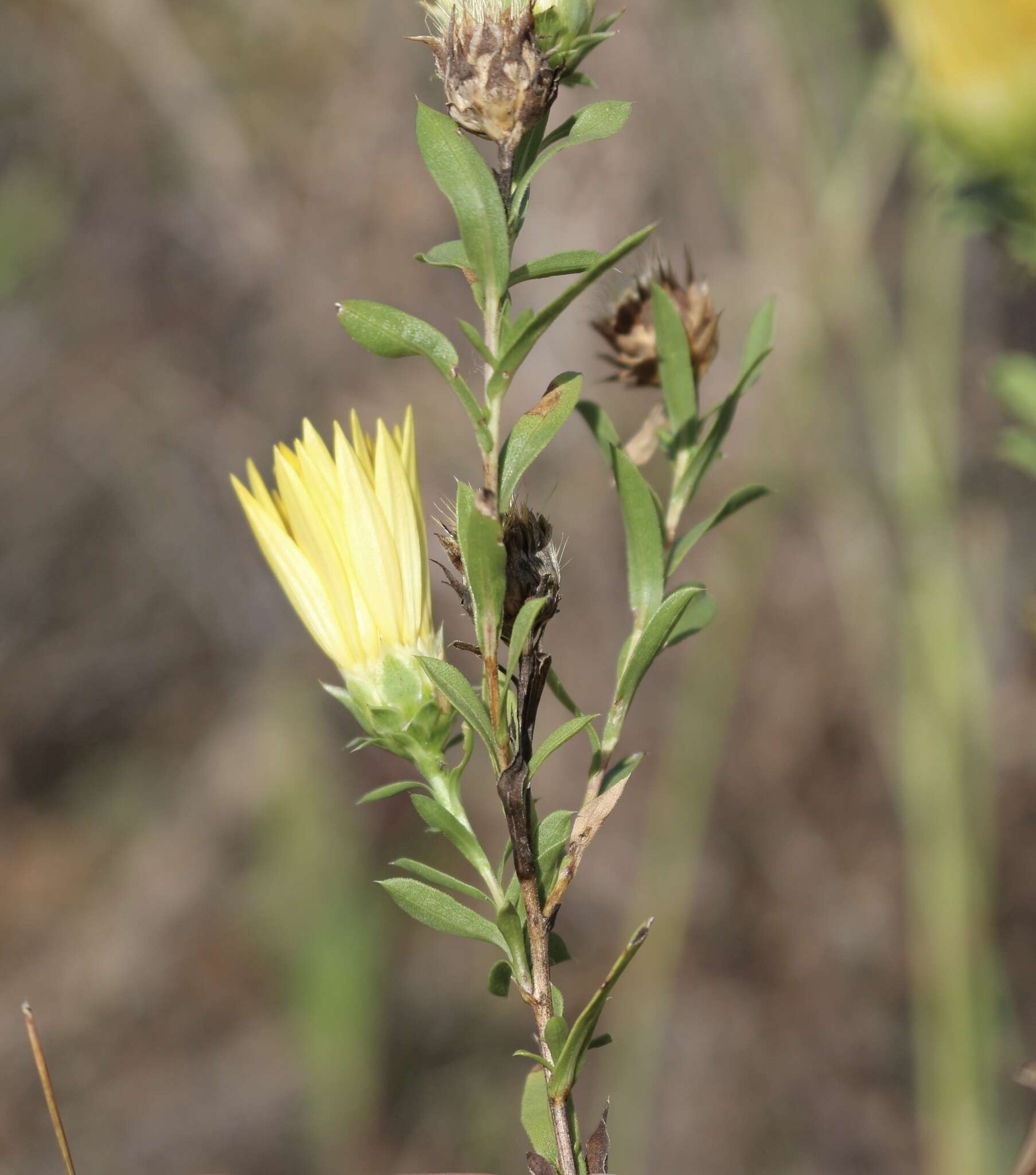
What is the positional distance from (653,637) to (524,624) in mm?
60

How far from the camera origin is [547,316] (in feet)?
1.04

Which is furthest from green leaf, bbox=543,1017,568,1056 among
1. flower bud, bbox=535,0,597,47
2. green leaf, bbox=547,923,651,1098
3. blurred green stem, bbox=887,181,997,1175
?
blurred green stem, bbox=887,181,997,1175

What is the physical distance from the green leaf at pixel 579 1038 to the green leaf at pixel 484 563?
113 mm

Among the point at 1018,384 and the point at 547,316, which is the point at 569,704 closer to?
the point at 547,316

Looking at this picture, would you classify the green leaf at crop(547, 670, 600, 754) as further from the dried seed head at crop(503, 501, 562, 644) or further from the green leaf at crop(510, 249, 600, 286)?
the green leaf at crop(510, 249, 600, 286)

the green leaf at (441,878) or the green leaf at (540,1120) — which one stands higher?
the green leaf at (441,878)

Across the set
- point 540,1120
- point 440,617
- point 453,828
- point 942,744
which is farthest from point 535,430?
point 440,617

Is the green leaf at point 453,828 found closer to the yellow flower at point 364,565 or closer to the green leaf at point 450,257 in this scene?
the yellow flower at point 364,565

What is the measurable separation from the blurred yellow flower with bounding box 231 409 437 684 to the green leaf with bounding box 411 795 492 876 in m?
0.07

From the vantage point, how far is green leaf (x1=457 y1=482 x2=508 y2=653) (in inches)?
12.5

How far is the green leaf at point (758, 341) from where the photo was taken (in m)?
0.44

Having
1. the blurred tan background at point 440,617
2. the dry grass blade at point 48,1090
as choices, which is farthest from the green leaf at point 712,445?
the blurred tan background at point 440,617

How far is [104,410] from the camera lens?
10.4ft

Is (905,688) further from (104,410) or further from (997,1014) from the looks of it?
(104,410)
